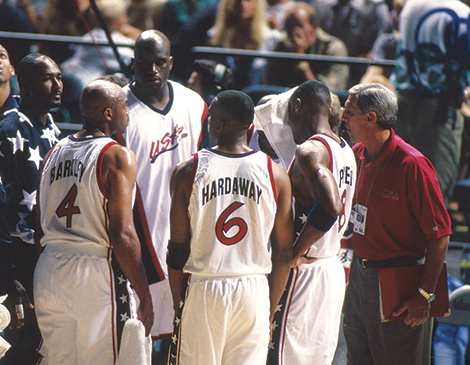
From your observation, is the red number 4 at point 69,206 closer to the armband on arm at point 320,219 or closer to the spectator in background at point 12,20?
the armband on arm at point 320,219

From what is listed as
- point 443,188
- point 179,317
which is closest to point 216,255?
point 179,317

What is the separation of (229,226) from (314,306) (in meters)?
0.85

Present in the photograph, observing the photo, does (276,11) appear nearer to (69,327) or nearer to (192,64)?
(192,64)

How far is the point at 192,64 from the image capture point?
6.45 m

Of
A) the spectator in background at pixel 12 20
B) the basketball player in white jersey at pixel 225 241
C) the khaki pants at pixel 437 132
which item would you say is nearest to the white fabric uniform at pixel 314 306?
the basketball player in white jersey at pixel 225 241

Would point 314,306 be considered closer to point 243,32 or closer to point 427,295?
point 427,295

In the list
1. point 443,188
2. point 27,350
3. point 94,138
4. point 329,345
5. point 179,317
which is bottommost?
point 27,350

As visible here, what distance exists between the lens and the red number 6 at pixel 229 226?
3549 mm

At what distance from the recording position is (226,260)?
355 cm

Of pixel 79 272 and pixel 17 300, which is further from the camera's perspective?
pixel 17 300

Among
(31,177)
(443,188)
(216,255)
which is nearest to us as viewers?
(216,255)

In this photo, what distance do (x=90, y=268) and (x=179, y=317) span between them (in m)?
0.54

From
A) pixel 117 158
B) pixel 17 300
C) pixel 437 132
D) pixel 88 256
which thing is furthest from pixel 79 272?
pixel 437 132

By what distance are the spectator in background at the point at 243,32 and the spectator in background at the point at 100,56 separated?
92 cm
